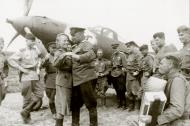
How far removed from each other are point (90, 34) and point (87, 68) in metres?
4.76

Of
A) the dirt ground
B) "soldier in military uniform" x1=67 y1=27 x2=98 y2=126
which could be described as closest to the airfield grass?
the dirt ground

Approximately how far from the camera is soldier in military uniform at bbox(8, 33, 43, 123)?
7.43 m

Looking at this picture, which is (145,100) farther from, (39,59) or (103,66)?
(103,66)

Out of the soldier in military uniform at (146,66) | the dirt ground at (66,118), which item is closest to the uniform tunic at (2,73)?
the dirt ground at (66,118)

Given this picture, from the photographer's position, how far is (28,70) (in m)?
7.51

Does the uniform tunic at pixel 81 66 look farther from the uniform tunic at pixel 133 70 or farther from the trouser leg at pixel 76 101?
the uniform tunic at pixel 133 70

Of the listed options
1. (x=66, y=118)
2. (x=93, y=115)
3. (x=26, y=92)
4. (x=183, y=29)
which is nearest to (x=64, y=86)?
(x=93, y=115)

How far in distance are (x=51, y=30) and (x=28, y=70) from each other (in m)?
3.26

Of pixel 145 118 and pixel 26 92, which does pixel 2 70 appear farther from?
pixel 145 118

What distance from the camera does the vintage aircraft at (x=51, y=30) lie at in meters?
10.5

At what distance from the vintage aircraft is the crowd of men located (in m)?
0.99

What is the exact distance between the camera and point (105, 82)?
9703 millimetres

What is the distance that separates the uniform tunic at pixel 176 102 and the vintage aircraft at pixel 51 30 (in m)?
6.32

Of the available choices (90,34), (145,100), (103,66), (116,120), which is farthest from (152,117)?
(90,34)
